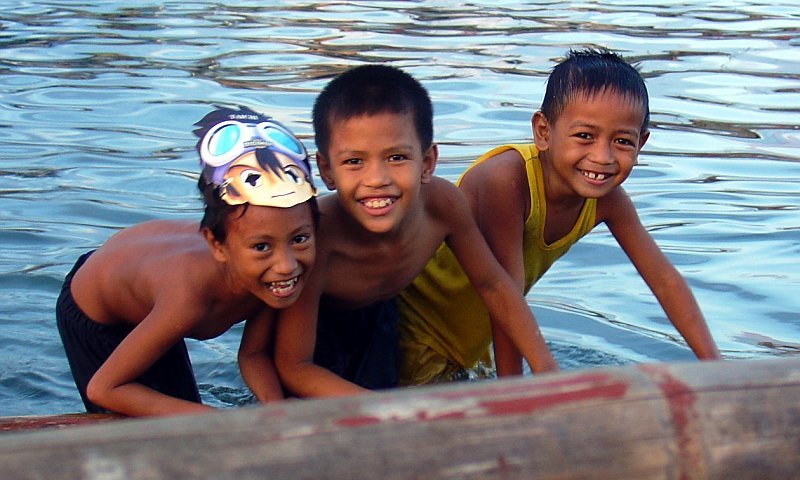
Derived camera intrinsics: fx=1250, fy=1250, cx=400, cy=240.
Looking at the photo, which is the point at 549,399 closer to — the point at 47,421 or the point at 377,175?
the point at 377,175

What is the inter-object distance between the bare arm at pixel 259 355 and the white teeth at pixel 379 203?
46 cm

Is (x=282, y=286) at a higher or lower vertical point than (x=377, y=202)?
lower

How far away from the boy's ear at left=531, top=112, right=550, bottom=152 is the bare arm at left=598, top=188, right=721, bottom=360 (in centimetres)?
31

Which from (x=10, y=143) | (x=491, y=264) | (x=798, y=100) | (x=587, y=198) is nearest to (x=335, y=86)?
(x=491, y=264)

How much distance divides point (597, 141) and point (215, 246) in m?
1.21

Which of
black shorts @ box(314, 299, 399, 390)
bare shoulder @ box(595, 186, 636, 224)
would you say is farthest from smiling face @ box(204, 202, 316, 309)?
bare shoulder @ box(595, 186, 636, 224)

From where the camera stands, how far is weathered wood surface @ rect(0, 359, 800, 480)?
1583 mm

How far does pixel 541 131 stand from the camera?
3943 mm

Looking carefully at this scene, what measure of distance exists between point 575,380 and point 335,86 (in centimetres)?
188

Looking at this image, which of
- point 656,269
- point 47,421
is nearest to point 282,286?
point 47,421

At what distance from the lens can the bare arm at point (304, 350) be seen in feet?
11.4

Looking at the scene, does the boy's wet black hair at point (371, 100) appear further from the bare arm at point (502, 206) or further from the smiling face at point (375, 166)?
the bare arm at point (502, 206)

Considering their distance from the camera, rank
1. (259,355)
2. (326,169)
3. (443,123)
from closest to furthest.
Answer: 1. (326,169)
2. (259,355)
3. (443,123)

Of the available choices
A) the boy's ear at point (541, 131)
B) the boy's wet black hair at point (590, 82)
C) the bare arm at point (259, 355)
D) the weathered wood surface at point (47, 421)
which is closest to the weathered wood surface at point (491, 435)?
the weathered wood surface at point (47, 421)
